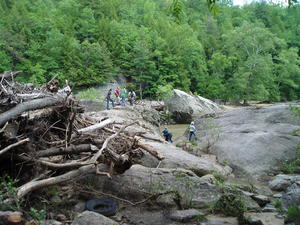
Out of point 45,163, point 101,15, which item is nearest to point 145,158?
point 45,163

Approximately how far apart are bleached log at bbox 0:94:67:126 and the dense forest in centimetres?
3359

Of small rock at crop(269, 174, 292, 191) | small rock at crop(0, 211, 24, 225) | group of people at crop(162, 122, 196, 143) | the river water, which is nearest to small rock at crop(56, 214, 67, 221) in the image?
small rock at crop(0, 211, 24, 225)

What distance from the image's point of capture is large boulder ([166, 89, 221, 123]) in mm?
25050

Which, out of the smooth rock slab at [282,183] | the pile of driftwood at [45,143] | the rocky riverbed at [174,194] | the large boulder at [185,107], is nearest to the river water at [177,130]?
the large boulder at [185,107]

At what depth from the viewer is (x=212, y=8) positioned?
192cm

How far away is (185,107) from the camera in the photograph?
83.3 feet

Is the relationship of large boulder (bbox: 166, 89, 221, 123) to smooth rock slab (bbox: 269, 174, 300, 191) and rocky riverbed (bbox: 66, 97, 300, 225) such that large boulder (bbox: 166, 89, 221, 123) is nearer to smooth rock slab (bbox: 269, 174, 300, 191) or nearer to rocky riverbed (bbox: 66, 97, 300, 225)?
rocky riverbed (bbox: 66, 97, 300, 225)

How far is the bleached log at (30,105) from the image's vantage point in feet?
15.5

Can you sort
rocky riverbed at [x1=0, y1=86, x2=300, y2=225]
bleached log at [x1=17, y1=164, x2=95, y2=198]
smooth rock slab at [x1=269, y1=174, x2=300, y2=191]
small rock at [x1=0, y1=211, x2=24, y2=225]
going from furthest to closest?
smooth rock slab at [x1=269, y1=174, x2=300, y2=191], rocky riverbed at [x1=0, y1=86, x2=300, y2=225], bleached log at [x1=17, y1=164, x2=95, y2=198], small rock at [x1=0, y1=211, x2=24, y2=225]

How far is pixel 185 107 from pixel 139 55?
22.1 meters

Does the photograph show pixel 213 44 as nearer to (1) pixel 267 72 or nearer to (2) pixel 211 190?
(1) pixel 267 72

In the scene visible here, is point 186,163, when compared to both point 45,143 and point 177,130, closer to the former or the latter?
point 45,143

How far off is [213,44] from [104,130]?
57265 mm

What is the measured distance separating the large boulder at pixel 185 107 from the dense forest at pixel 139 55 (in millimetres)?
14977
